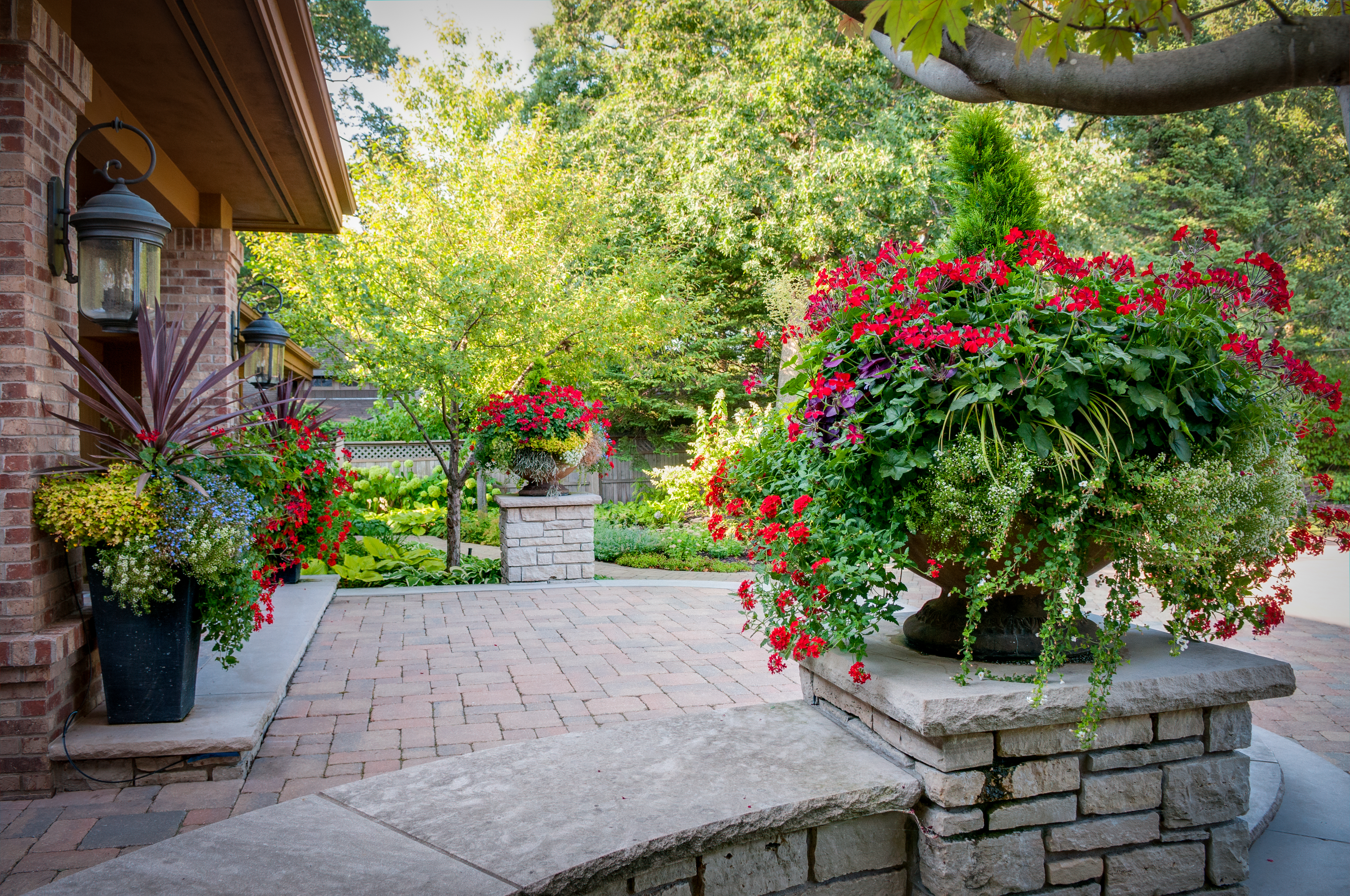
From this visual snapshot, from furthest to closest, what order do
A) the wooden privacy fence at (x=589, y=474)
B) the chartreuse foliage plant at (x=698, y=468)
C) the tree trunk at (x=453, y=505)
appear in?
1. the wooden privacy fence at (x=589, y=474)
2. the chartreuse foliage plant at (x=698, y=468)
3. the tree trunk at (x=453, y=505)

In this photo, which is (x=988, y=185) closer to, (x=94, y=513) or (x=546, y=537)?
(x=94, y=513)

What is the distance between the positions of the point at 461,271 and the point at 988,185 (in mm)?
5098

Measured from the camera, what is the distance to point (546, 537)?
6.90m

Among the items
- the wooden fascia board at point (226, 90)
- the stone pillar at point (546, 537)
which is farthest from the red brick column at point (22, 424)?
the stone pillar at point (546, 537)

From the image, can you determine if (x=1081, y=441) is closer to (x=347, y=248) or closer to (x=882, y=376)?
(x=882, y=376)

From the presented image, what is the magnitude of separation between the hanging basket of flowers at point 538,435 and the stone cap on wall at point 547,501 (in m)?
0.17

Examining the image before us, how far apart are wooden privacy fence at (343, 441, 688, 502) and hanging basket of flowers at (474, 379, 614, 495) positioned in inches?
194

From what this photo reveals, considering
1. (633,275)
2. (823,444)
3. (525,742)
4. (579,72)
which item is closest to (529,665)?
(525,742)

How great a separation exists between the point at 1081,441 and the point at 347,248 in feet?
31.9

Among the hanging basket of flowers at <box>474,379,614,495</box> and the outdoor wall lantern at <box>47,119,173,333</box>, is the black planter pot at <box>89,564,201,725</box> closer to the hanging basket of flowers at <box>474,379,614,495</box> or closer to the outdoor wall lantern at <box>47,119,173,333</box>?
the outdoor wall lantern at <box>47,119,173,333</box>

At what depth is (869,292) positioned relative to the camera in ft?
7.26

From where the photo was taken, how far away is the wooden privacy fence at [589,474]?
1312cm

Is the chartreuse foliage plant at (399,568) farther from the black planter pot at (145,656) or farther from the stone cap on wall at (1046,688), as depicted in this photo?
the stone cap on wall at (1046,688)

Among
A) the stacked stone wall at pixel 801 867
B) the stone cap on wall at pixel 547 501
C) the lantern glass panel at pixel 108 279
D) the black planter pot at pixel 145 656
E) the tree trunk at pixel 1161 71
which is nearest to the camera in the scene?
the stacked stone wall at pixel 801 867
